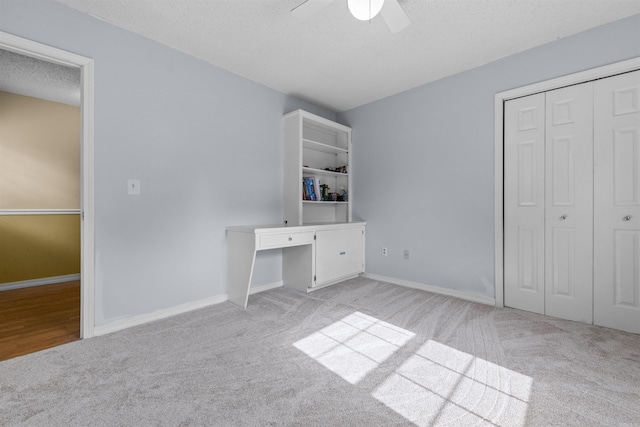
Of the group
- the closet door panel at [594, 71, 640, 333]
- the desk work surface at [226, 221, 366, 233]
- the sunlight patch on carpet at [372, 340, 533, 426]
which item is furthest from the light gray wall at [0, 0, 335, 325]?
the closet door panel at [594, 71, 640, 333]

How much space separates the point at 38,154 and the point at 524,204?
534 centimetres

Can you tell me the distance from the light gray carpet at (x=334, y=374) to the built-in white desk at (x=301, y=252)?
469 millimetres

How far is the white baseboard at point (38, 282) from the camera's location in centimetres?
315

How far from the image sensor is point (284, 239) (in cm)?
265

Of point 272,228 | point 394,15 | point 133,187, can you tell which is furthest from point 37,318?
point 394,15

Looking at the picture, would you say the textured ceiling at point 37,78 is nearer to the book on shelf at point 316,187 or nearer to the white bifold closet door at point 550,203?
the book on shelf at point 316,187

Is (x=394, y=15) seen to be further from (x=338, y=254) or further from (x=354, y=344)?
(x=338, y=254)

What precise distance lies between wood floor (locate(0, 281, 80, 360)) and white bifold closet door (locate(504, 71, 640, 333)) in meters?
3.59

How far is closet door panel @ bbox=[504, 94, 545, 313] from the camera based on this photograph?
2.35 metres

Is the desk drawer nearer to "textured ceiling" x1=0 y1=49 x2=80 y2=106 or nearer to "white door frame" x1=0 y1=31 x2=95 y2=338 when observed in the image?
"white door frame" x1=0 y1=31 x2=95 y2=338

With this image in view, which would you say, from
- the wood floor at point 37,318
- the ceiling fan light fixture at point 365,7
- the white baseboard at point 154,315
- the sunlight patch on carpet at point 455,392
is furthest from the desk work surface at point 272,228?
the ceiling fan light fixture at point 365,7

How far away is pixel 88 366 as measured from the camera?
158 centimetres

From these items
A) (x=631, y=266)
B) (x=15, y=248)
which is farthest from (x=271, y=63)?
(x=15, y=248)

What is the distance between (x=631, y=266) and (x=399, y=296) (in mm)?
1712
